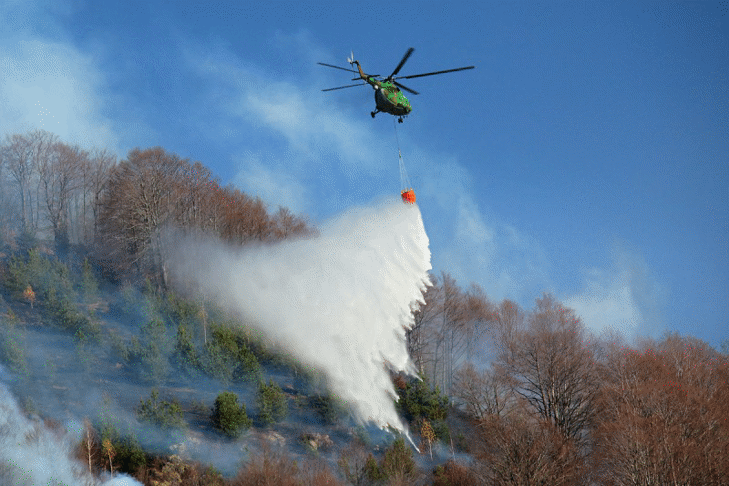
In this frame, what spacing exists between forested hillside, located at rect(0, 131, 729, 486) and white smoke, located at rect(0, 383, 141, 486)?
196 millimetres

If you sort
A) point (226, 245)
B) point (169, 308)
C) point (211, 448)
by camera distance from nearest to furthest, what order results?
point (211, 448), point (169, 308), point (226, 245)

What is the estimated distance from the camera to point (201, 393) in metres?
44.8

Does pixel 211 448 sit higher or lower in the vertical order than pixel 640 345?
lower

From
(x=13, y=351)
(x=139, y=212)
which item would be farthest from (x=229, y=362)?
(x=139, y=212)

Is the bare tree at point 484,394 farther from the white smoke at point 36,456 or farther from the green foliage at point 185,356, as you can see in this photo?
the white smoke at point 36,456

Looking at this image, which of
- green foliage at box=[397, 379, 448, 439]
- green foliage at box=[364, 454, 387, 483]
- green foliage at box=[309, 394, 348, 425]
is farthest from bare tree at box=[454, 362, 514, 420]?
green foliage at box=[364, 454, 387, 483]

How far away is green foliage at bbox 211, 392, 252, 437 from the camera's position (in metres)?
40.2

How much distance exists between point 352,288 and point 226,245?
65.8 feet

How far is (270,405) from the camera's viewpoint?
43.1 meters

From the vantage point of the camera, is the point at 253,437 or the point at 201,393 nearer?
the point at 253,437

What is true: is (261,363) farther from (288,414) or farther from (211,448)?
(211,448)

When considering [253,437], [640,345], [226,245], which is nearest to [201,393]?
[253,437]

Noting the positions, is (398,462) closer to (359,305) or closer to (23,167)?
(359,305)

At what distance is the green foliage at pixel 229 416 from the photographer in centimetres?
4025
